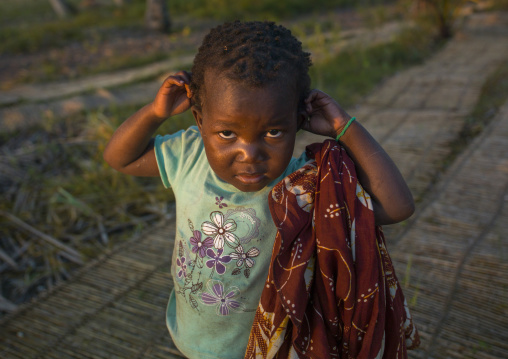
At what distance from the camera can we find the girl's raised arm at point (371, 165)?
3.82 ft

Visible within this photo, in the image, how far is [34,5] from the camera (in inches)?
509

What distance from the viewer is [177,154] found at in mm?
1381

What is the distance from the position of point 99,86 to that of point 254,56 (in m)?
5.00

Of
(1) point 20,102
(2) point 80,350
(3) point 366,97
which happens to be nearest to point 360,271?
(2) point 80,350

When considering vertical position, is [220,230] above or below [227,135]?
below

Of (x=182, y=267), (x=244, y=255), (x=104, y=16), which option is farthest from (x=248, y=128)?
(x=104, y=16)

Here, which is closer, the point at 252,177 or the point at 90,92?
the point at 252,177

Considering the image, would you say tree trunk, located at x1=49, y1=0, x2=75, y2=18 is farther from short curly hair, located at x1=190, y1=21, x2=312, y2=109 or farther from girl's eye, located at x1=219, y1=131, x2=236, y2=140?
girl's eye, located at x1=219, y1=131, x2=236, y2=140

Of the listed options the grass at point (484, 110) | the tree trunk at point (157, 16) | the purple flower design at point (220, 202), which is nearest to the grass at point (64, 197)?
the grass at point (484, 110)

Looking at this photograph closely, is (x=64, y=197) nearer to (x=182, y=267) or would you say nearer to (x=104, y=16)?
(x=182, y=267)

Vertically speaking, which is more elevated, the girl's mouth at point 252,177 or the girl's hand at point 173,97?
the girl's hand at point 173,97

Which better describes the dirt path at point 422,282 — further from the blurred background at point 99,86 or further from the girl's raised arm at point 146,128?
the girl's raised arm at point 146,128

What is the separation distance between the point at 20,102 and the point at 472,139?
4415 millimetres

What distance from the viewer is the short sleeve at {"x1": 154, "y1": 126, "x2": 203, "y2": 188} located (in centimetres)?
135
